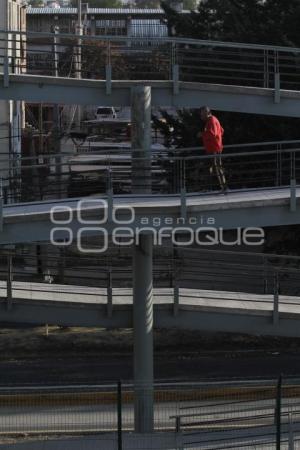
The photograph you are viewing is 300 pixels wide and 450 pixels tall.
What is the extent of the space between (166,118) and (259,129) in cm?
465

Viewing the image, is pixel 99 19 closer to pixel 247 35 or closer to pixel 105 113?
pixel 105 113

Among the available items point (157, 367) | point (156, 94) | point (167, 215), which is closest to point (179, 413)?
point (167, 215)

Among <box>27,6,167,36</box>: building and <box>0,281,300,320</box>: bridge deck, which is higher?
<box>27,6,167,36</box>: building

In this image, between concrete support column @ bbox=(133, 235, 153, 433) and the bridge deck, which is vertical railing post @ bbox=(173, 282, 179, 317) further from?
concrete support column @ bbox=(133, 235, 153, 433)

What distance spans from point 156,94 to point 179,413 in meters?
5.88

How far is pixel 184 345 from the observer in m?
23.6

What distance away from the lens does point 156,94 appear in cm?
1769

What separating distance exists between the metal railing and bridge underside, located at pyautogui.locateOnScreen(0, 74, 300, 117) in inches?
212

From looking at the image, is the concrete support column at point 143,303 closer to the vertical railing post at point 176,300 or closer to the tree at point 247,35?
the vertical railing post at point 176,300

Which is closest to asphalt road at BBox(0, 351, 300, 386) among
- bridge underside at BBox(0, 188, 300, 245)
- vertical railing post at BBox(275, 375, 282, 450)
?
bridge underside at BBox(0, 188, 300, 245)

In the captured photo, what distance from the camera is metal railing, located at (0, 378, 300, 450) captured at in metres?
14.0

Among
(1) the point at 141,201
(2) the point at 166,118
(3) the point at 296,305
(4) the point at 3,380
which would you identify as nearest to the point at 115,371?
(4) the point at 3,380

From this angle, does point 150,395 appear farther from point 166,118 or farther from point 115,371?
point 166,118

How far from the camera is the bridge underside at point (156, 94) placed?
17.4m
